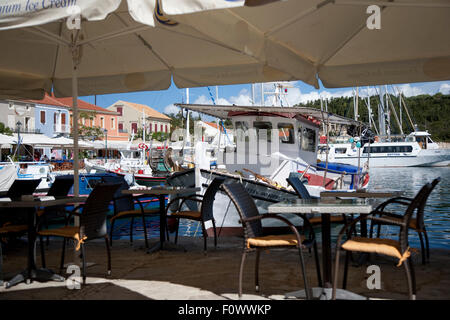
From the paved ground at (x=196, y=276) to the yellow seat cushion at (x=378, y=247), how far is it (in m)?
0.63

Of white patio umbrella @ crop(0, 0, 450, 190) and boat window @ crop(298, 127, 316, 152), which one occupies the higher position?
white patio umbrella @ crop(0, 0, 450, 190)

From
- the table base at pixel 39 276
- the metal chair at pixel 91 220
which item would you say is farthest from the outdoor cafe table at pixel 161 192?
the table base at pixel 39 276

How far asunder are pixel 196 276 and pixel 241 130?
643cm

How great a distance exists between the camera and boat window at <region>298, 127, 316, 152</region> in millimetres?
11125

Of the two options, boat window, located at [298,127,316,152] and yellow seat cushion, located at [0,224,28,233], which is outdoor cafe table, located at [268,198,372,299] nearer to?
yellow seat cushion, located at [0,224,28,233]

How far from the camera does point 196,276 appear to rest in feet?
15.3

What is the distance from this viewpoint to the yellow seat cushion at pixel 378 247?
10.8ft

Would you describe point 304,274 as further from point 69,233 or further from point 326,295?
point 69,233

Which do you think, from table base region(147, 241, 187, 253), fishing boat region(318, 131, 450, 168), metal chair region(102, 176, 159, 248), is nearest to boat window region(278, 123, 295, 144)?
metal chair region(102, 176, 159, 248)

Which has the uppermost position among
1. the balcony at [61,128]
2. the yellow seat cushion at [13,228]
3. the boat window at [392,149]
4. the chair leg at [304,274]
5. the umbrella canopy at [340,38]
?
the balcony at [61,128]

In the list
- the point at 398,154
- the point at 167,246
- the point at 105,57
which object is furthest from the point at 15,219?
the point at 398,154

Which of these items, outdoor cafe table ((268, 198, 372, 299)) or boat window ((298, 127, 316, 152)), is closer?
outdoor cafe table ((268, 198, 372, 299))

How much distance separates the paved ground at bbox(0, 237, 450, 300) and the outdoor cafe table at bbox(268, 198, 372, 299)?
0.36 meters

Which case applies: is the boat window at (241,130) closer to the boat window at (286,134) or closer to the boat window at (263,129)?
the boat window at (263,129)
